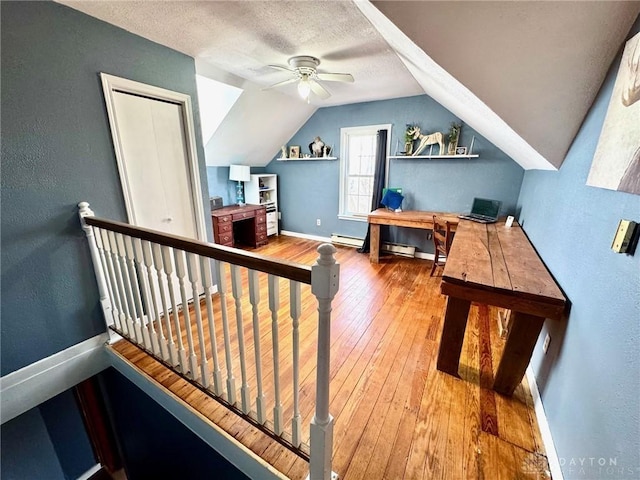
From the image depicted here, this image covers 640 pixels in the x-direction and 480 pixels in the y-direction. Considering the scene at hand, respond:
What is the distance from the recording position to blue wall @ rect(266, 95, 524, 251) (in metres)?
3.48

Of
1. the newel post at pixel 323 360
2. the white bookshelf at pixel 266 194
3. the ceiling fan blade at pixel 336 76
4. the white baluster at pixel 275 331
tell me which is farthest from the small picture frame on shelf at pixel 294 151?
the newel post at pixel 323 360

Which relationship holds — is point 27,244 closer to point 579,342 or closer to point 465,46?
point 465,46

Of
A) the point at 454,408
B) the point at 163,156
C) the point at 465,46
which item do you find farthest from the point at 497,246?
the point at 163,156

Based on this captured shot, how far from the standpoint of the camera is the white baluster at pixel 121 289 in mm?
1795

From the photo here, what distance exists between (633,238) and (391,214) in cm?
289

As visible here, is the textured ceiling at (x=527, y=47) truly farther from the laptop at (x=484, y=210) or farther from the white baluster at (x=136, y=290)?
the white baluster at (x=136, y=290)

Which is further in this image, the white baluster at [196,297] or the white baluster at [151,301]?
the white baluster at [151,301]

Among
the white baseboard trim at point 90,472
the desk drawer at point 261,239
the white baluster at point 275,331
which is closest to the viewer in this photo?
the white baluster at point 275,331

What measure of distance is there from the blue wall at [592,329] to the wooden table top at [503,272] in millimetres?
90

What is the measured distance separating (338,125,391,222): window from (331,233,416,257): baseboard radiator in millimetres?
386

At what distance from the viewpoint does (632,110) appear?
0.96 m

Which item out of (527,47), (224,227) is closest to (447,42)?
(527,47)

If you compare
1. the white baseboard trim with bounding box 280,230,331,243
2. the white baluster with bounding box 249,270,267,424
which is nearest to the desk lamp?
the white baseboard trim with bounding box 280,230,331,243

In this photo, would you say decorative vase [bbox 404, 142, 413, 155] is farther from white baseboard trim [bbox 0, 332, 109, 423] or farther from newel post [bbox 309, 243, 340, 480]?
white baseboard trim [bbox 0, 332, 109, 423]
